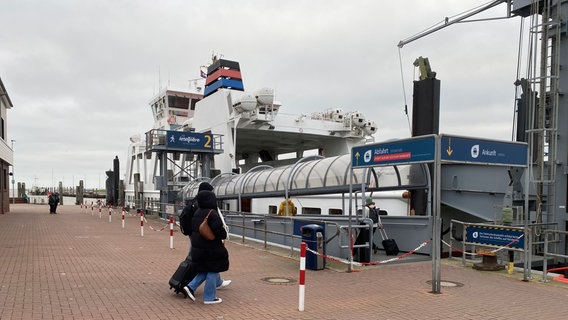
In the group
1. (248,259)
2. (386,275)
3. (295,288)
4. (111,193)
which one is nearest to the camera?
(295,288)

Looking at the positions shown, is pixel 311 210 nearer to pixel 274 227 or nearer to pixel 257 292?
pixel 274 227

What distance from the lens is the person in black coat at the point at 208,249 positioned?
21.7ft

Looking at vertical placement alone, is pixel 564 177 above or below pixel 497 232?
above

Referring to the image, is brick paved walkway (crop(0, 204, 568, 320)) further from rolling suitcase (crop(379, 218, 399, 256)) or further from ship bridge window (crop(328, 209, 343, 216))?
ship bridge window (crop(328, 209, 343, 216))

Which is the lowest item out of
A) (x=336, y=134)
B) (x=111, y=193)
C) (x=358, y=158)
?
(x=111, y=193)

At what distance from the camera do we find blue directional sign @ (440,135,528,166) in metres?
8.05

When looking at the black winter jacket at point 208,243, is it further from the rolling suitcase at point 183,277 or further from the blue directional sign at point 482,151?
the blue directional sign at point 482,151

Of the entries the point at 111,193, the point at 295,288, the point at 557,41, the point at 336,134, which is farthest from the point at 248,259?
the point at 111,193

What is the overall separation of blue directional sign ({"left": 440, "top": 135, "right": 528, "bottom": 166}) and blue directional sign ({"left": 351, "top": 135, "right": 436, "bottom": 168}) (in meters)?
0.27

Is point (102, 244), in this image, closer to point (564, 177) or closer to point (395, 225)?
A: point (395, 225)

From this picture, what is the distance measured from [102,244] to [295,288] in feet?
26.4

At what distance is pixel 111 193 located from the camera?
5038 centimetres

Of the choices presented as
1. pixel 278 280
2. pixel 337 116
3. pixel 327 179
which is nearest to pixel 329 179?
pixel 327 179

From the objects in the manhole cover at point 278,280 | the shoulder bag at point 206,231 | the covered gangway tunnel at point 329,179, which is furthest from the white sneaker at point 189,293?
the covered gangway tunnel at point 329,179
